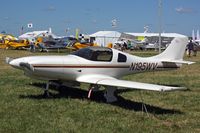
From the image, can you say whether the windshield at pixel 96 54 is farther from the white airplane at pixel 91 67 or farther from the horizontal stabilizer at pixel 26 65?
the horizontal stabilizer at pixel 26 65

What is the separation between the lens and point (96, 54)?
11016mm

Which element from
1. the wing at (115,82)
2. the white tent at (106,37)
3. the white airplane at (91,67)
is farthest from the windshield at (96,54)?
the white tent at (106,37)

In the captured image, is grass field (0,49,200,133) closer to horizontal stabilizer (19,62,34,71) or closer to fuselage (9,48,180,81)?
fuselage (9,48,180,81)

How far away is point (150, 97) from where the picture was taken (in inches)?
436

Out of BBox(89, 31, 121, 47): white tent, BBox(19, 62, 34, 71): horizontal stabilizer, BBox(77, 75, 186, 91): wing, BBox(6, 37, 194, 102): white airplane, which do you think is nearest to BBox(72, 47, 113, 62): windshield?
BBox(6, 37, 194, 102): white airplane

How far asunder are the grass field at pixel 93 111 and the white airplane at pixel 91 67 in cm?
57

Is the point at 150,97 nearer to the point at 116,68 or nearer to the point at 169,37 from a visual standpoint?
the point at 116,68

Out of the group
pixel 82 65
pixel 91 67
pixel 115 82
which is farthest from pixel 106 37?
pixel 115 82

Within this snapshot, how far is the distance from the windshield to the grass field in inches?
46.9

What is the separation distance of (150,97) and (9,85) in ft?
16.9

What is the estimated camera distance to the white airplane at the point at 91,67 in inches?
395

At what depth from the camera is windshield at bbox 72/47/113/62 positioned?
36.0 feet

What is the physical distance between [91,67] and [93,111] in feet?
7.25

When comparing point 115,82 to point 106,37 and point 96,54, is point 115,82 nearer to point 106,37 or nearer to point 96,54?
point 96,54
